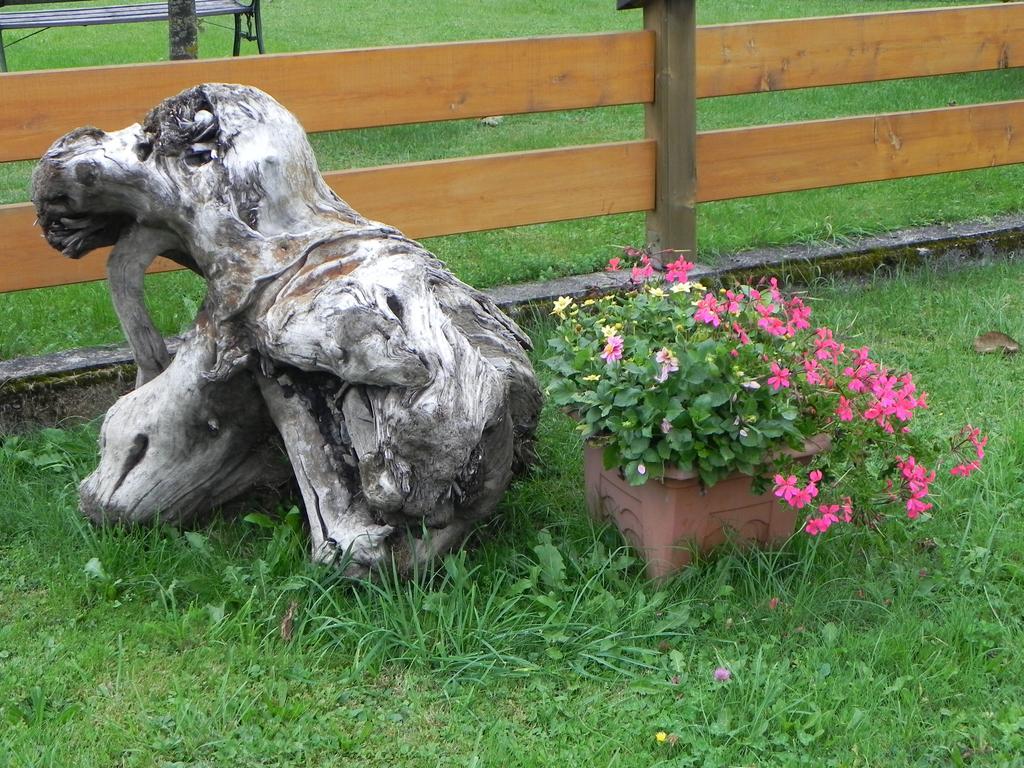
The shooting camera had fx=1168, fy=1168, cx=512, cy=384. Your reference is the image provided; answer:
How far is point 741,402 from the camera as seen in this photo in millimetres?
2879

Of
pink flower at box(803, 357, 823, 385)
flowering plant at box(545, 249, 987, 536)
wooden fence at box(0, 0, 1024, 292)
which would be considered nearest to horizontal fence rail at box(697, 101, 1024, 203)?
wooden fence at box(0, 0, 1024, 292)

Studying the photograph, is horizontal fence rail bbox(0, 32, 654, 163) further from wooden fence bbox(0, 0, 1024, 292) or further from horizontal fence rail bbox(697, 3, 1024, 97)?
horizontal fence rail bbox(697, 3, 1024, 97)

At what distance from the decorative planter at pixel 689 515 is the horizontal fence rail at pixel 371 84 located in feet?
6.56

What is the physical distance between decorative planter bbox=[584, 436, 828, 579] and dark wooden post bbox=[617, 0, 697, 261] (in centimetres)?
215

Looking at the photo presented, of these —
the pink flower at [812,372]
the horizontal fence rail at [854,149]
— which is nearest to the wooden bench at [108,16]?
the horizontal fence rail at [854,149]

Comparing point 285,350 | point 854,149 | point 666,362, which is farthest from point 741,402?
point 854,149

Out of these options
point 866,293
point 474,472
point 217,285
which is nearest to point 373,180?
point 217,285

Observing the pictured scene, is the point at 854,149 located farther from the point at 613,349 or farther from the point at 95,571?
the point at 95,571

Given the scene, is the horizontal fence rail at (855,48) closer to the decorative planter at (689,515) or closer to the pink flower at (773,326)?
the pink flower at (773,326)

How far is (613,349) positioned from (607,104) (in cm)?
225

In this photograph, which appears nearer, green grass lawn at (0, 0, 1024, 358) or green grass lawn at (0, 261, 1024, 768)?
green grass lawn at (0, 261, 1024, 768)

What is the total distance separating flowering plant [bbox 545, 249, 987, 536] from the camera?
2875 mm

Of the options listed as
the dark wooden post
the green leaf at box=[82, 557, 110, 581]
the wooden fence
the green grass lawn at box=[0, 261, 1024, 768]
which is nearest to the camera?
the green grass lawn at box=[0, 261, 1024, 768]

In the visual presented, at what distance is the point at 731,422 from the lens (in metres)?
2.87
